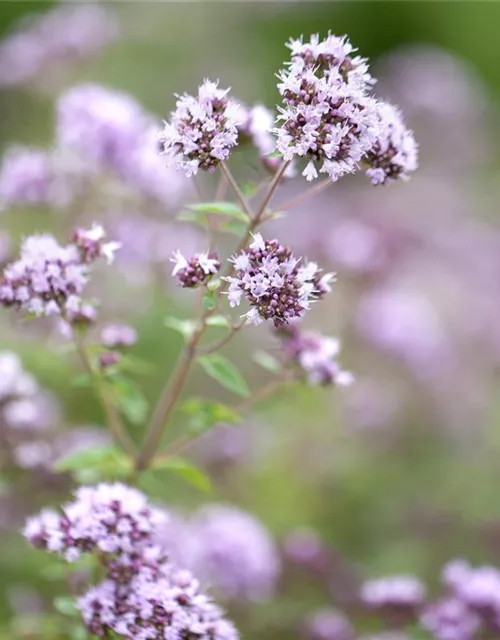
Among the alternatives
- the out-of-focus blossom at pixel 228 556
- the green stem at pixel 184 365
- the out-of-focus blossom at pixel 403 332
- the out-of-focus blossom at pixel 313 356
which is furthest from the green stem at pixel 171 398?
the out-of-focus blossom at pixel 403 332

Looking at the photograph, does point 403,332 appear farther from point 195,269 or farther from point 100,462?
point 195,269

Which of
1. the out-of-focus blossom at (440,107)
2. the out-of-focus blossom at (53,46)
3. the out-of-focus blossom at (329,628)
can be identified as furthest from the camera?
the out-of-focus blossom at (440,107)

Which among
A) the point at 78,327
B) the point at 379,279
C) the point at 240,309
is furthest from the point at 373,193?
the point at 78,327

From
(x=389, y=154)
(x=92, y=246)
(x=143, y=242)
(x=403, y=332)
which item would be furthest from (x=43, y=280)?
(x=403, y=332)

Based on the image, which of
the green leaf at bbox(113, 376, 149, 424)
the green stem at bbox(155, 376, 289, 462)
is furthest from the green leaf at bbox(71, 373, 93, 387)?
the green stem at bbox(155, 376, 289, 462)

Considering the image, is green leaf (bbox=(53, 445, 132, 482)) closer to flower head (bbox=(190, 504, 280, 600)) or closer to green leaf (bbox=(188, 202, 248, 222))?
green leaf (bbox=(188, 202, 248, 222))

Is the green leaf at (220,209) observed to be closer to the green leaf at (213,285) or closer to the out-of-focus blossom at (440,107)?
the green leaf at (213,285)

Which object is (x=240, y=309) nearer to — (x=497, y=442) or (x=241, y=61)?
(x=497, y=442)
